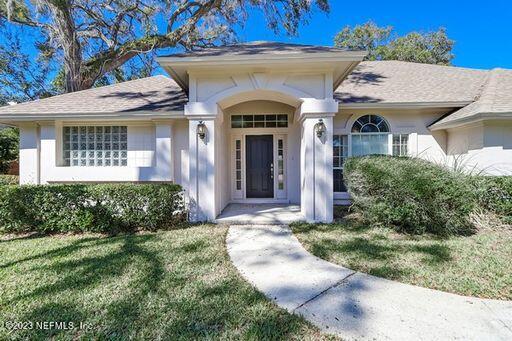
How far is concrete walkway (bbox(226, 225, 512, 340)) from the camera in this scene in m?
2.55


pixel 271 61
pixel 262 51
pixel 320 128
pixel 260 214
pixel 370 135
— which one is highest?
pixel 262 51

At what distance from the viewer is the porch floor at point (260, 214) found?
21.9ft

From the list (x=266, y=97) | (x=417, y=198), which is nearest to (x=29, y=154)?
(x=266, y=97)

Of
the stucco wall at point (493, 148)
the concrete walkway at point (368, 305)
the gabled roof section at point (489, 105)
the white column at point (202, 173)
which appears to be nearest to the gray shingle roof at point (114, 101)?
the white column at point (202, 173)

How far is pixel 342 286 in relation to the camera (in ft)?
11.2

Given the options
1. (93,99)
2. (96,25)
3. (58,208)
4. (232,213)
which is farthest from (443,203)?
(96,25)

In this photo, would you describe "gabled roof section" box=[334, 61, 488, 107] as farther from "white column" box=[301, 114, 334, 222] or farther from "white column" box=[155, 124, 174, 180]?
"white column" box=[155, 124, 174, 180]

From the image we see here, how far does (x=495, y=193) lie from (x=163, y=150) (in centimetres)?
864

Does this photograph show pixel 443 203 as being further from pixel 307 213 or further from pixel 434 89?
pixel 434 89

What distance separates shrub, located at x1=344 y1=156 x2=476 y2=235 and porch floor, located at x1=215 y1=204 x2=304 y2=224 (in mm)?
1942

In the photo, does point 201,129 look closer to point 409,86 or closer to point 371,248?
point 371,248

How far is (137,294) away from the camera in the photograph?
3217 millimetres

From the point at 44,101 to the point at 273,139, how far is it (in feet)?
25.8

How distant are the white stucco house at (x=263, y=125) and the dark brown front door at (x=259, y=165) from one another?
4 cm
